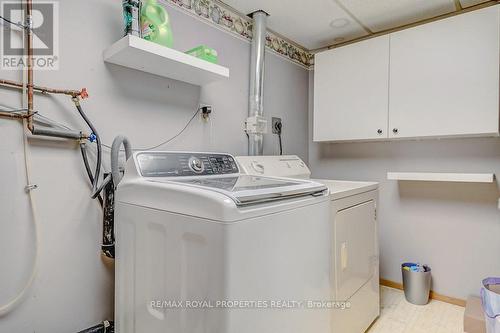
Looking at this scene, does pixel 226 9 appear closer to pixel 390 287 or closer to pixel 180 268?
pixel 180 268

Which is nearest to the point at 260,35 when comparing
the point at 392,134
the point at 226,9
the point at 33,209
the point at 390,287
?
the point at 226,9

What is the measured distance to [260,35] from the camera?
224cm

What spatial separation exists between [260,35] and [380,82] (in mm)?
988

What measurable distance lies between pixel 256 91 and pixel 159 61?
926mm

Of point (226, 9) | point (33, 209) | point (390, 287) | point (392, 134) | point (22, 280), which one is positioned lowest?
point (390, 287)

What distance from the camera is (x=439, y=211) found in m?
2.34

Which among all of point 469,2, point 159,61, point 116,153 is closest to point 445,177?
point 469,2

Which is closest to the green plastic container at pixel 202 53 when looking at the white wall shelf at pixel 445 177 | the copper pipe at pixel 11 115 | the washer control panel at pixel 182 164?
the washer control panel at pixel 182 164

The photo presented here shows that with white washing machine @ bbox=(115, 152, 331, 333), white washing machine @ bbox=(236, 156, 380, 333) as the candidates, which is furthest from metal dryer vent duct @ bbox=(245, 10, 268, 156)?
white washing machine @ bbox=(115, 152, 331, 333)

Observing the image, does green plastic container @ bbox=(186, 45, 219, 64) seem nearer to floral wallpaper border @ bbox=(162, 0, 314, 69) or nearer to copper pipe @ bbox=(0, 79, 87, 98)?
floral wallpaper border @ bbox=(162, 0, 314, 69)

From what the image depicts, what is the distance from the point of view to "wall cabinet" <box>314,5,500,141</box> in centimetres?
186

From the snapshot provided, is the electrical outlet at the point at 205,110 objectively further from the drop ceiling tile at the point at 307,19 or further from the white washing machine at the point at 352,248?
the drop ceiling tile at the point at 307,19

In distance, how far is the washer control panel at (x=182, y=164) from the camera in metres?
1.29

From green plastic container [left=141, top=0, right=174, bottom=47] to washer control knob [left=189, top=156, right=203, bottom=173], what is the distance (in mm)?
598
